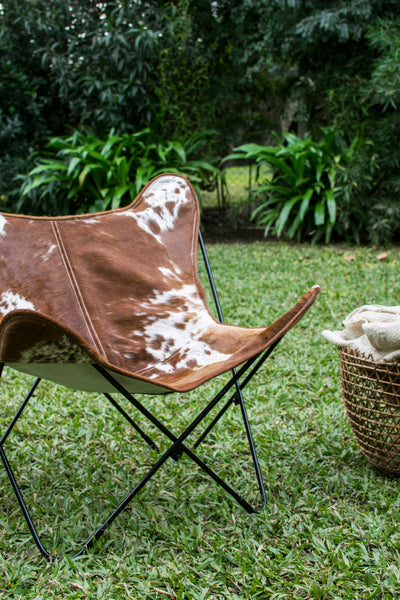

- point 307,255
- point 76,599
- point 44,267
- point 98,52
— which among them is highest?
point 98,52

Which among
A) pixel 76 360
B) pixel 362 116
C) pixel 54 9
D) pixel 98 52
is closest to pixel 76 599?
pixel 76 360

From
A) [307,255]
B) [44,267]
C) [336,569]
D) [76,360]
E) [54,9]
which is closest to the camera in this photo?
[76,360]

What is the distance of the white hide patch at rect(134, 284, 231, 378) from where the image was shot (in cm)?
167

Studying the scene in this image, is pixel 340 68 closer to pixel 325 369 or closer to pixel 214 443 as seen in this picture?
pixel 325 369

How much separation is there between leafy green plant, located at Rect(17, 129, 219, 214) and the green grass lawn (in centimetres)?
308

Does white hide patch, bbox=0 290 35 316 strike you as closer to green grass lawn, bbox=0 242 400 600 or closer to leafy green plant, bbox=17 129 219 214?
green grass lawn, bbox=0 242 400 600

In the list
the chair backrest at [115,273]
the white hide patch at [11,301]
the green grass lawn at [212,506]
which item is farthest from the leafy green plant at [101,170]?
the white hide patch at [11,301]

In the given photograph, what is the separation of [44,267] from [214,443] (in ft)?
2.78

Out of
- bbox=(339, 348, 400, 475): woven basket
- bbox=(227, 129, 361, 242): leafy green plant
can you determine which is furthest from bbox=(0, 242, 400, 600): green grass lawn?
bbox=(227, 129, 361, 242): leafy green plant

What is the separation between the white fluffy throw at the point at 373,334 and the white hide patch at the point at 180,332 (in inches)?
15.5

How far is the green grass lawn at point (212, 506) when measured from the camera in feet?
4.21

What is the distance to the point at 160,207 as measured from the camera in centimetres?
199

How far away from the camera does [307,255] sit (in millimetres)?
4777

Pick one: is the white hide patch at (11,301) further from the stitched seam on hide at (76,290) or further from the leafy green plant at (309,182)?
the leafy green plant at (309,182)
